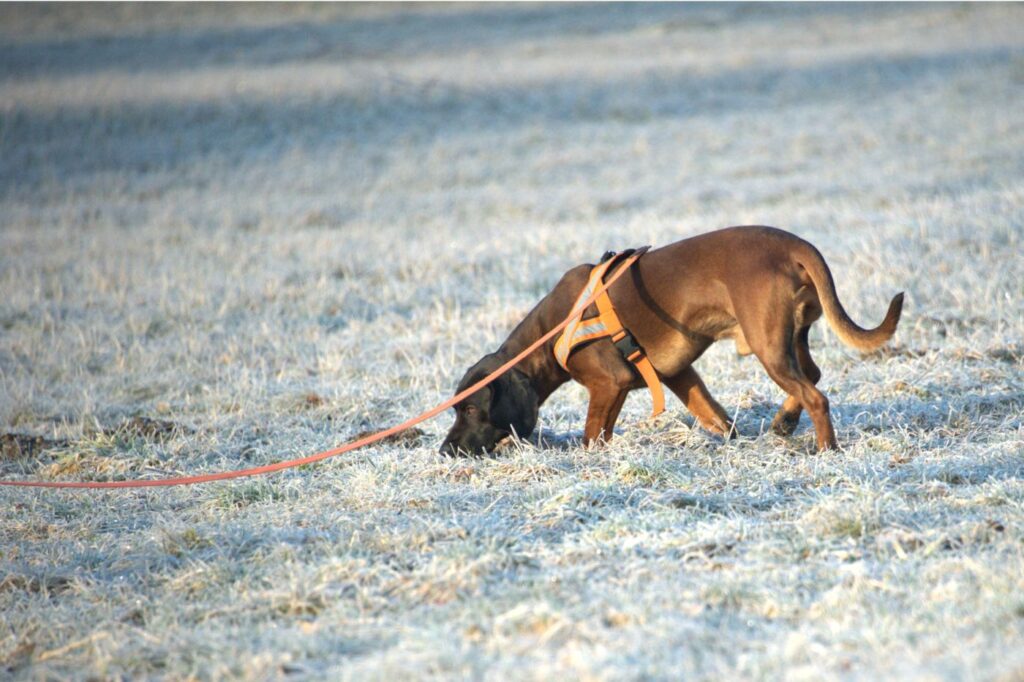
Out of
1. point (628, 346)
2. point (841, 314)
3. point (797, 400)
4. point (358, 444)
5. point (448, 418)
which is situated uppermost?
point (841, 314)

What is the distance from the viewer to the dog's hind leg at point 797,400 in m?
5.65

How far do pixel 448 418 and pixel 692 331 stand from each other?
1940 mm

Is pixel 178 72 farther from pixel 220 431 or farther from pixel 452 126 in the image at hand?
pixel 220 431

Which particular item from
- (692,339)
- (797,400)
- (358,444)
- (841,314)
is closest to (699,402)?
(692,339)

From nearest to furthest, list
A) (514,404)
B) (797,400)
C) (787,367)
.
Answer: (787,367) → (797,400) → (514,404)

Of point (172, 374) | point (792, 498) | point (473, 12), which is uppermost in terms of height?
point (473, 12)

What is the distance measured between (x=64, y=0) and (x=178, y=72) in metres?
16.9

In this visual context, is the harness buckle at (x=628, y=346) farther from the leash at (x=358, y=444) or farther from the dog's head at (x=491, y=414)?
the dog's head at (x=491, y=414)

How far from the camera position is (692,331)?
226 inches

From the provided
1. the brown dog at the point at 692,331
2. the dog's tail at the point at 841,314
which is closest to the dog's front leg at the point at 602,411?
the brown dog at the point at 692,331

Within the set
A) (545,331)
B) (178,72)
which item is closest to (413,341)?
(545,331)

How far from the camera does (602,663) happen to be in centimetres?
321

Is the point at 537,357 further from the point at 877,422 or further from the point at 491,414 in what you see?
the point at 877,422

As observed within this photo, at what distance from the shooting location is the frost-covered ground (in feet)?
11.6
